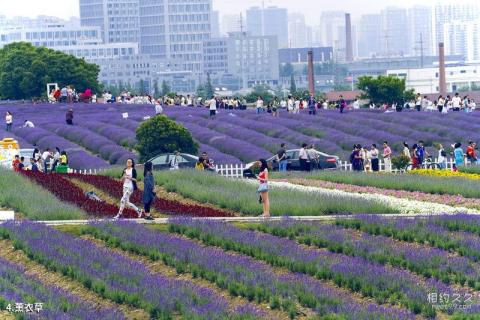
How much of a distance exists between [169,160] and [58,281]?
23.2 metres

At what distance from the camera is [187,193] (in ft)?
119

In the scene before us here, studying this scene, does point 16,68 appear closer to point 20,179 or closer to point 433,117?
point 433,117

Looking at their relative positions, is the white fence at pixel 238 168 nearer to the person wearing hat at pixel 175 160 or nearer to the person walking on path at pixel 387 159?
the person walking on path at pixel 387 159

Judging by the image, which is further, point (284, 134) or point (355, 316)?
point (284, 134)

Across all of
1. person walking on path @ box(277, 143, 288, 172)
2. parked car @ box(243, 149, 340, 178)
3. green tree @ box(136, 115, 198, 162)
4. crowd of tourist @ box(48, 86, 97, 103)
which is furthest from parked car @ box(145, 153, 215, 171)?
crowd of tourist @ box(48, 86, 97, 103)

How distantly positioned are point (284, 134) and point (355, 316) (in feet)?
127

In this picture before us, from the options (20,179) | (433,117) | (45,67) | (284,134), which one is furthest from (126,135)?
(45,67)

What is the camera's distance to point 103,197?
3731 centimetres

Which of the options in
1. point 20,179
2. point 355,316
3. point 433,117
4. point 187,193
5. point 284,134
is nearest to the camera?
point 355,316

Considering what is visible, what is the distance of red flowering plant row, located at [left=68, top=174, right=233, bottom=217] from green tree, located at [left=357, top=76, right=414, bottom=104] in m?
43.9

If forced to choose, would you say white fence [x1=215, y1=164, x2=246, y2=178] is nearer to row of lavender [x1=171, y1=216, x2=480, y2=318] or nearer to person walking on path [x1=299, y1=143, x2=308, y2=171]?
person walking on path [x1=299, y1=143, x2=308, y2=171]

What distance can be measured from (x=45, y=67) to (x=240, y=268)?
68233mm

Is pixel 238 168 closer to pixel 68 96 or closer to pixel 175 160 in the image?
pixel 175 160

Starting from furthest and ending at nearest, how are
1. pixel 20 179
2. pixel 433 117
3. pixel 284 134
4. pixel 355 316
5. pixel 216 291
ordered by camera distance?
pixel 433 117, pixel 284 134, pixel 20 179, pixel 216 291, pixel 355 316
